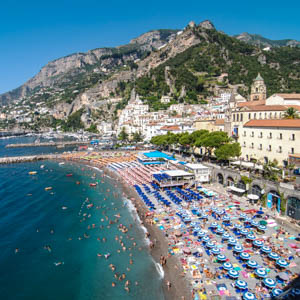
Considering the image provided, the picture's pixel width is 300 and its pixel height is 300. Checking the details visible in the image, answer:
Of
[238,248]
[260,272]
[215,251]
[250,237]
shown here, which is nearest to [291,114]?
[250,237]

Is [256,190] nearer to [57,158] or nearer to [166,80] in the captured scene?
[57,158]

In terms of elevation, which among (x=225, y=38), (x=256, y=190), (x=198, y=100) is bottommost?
(x=256, y=190)

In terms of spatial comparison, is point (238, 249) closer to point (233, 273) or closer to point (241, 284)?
point (233, 273)

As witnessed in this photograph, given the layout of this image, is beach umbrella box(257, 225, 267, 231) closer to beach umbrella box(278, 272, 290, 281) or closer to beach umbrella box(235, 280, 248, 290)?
beach umbrella box(278, 272, 290, 281)

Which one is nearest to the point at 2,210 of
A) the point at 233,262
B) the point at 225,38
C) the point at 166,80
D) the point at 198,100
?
the point at 233,262

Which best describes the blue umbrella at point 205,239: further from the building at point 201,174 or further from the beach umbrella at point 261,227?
the building at point 201,174
